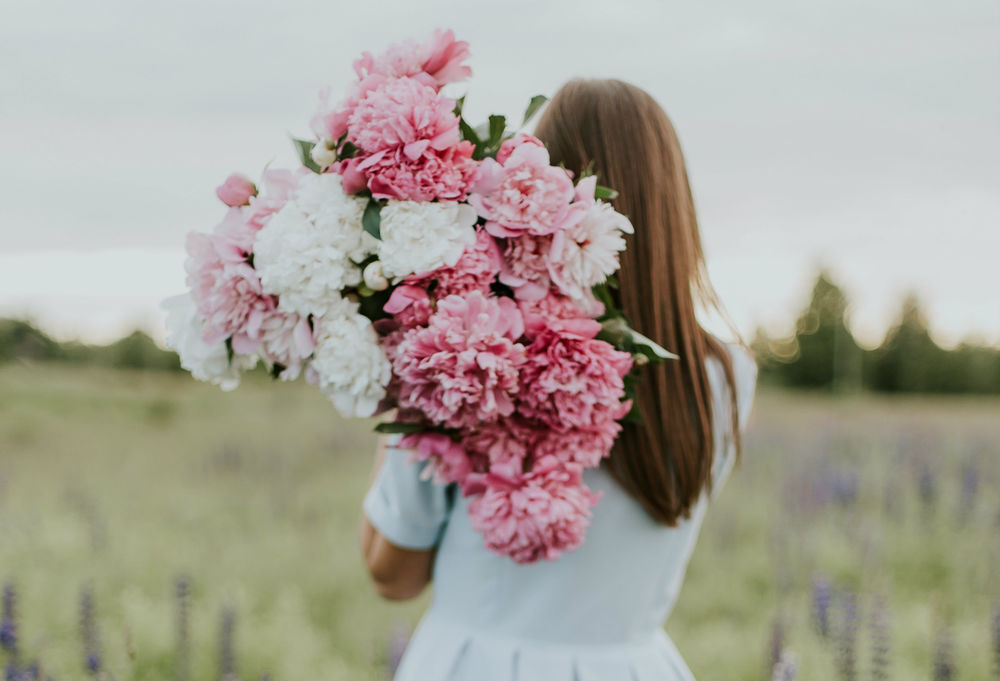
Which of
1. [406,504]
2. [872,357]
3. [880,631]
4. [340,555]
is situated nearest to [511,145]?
[406,504]

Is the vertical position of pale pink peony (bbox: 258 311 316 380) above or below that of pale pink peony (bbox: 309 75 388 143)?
below

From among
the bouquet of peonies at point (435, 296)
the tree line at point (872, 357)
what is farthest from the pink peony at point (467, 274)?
the tree line at point (872, 357)

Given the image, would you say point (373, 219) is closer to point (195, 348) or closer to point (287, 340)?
point (287, 340)

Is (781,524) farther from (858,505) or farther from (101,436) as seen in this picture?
(101,436)

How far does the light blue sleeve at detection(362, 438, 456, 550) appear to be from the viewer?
1.50 metres

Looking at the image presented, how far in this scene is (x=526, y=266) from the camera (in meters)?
1.28

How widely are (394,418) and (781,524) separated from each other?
3.65 m

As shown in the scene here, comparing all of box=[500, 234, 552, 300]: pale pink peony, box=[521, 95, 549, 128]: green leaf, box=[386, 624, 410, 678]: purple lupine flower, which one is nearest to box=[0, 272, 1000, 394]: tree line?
box=[386, 624, 410, 678]: purple lupine flower

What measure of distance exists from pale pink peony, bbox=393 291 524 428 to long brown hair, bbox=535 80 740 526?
372 millimetres

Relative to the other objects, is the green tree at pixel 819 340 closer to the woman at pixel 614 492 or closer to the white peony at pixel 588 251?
the woman at pixel 614 492

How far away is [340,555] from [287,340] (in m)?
3.39

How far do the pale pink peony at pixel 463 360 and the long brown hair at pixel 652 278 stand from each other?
14.6 inches

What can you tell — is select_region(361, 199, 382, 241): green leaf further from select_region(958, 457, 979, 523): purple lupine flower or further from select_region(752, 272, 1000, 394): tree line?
select_region(752, 272, 1000, 394): tree line

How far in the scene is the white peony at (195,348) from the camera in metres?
1.29
